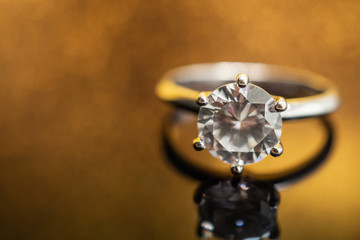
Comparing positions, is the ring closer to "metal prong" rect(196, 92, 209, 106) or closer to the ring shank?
"metal prong" rect(196, 92, 209, 106)

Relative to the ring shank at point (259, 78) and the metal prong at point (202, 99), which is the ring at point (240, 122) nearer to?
the metal prong at point (202, 99)

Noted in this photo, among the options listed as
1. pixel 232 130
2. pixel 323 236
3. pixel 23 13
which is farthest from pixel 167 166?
pixel 23 13

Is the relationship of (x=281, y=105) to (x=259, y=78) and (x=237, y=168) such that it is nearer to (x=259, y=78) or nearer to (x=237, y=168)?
(x=237, y=168)

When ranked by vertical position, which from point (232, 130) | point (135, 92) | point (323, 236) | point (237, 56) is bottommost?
point (323, 236)

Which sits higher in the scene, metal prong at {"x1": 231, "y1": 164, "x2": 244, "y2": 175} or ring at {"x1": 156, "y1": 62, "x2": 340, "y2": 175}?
ring at {"x1": 156, "y1": 62, "x2": 340, "y2": 175}

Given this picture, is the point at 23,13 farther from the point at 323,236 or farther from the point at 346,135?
the point at 323,236

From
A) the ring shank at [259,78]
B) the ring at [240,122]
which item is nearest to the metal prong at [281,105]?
the ring at [240,122]

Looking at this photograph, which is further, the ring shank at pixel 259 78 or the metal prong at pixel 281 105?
the ring shank at pixel 259 78

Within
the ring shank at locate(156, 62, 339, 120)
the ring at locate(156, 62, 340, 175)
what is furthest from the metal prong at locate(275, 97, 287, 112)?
the ring shank at locate(156, 62, 339, 120)
